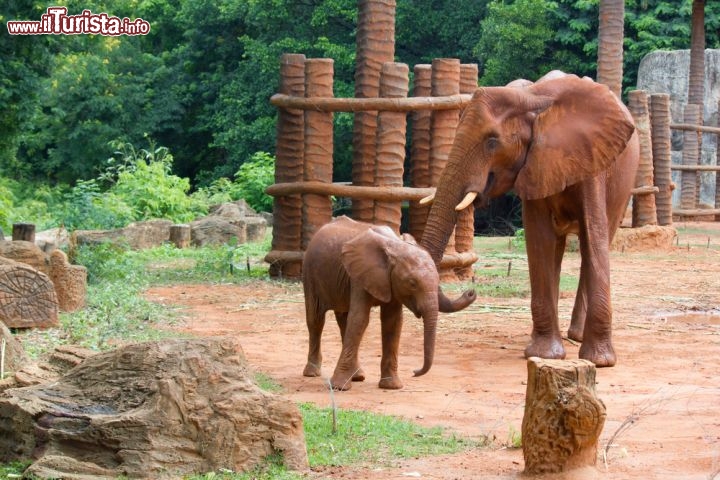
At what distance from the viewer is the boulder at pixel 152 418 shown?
569cm

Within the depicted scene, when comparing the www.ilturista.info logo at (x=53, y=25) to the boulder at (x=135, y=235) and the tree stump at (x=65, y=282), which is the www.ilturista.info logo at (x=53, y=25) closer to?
the boulder at (x=135, y=235)

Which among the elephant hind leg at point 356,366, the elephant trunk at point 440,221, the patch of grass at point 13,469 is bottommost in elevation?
the patch of grass at point 13,469

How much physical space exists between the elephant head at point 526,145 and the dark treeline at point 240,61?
65.1ft

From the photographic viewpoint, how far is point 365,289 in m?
8.17

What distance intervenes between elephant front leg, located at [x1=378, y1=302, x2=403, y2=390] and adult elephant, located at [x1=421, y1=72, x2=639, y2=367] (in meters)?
0.91

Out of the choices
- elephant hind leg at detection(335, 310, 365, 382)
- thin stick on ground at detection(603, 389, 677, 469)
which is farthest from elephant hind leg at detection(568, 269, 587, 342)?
elephant hind leg at detection(335, 310, 365, 382)

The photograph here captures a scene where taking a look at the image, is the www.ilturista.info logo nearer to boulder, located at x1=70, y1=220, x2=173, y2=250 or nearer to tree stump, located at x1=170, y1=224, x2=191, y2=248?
boulder, located at x1=70, y1=220, x2=173, y2=250

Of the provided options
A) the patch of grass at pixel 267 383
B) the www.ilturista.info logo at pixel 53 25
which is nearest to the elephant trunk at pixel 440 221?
the patch of grass at pixel 267 383

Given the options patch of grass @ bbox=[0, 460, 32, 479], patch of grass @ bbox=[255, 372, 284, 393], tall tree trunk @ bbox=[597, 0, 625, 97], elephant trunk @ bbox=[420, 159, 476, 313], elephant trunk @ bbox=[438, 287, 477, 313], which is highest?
tall tree trunk @ bbox=[597, 0, 625, 97]

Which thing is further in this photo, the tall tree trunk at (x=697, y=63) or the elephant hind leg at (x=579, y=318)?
the tall tree trunk at (x=697, y=63)

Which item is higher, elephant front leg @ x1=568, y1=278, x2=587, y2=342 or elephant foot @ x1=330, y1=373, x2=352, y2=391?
elephant front leg @ x1=568, y1=278, x2=587, y2=342

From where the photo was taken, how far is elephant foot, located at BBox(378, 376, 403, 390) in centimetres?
844

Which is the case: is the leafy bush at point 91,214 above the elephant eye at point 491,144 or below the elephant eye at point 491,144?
below

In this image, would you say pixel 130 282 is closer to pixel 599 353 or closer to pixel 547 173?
pixel 547 173
